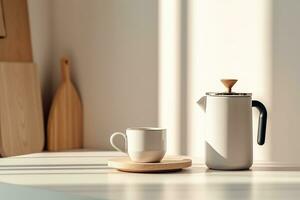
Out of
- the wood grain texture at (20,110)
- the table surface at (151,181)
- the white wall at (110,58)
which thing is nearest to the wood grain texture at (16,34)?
the wood grain texture at (20,110)

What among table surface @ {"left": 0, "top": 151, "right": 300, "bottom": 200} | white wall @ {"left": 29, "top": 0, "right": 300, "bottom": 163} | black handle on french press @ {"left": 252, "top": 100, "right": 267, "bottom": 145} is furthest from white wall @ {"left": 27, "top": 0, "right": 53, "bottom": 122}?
black handle on french press @ {"left": 252, "top": 100, "right": 267, "bottom": 145}

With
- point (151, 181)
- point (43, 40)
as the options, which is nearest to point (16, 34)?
point (43, 40)

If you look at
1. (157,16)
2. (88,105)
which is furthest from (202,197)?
(88,105)

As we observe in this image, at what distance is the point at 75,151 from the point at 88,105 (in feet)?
0.61

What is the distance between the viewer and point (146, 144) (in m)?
1.21

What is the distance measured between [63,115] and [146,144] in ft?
2.20

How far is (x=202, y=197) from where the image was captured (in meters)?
0.95

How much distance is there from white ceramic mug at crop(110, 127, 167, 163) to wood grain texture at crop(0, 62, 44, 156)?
0.59 meters

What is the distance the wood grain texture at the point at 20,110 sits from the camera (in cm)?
169

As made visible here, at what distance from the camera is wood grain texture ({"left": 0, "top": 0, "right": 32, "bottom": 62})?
68.4 inches

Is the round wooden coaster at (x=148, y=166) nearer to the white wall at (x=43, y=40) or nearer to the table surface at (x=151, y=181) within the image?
the table surface at (x=151, y=181)

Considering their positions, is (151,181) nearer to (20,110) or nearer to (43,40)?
(20,110)

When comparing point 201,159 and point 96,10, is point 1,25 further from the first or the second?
point 201,159

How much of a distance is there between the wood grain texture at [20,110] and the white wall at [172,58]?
4.6 inches
